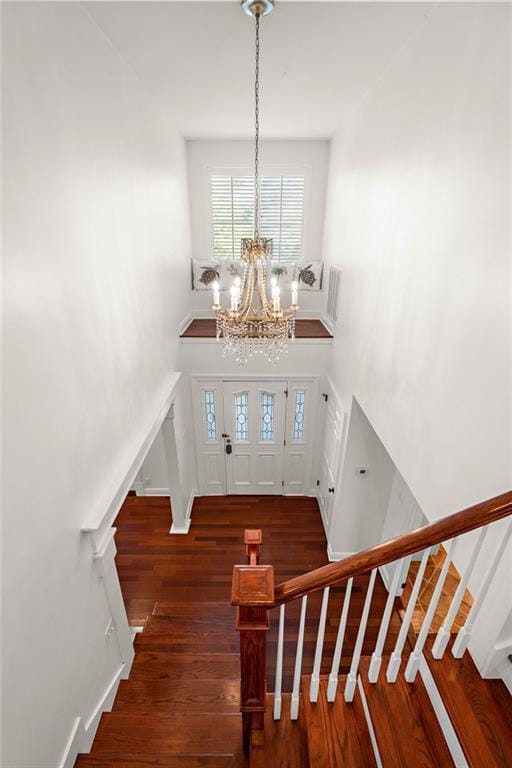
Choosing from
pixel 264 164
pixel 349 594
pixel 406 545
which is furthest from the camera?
pixel 264 164

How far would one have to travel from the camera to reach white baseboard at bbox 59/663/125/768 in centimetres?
196

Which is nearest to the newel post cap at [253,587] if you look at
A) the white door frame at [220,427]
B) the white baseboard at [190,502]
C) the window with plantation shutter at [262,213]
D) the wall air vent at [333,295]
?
the wall air vent at [333,295]

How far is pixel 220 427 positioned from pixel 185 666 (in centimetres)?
296

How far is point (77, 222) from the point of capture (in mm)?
2014

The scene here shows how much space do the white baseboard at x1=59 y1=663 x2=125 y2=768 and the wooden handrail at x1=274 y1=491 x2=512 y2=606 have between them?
5.20ft

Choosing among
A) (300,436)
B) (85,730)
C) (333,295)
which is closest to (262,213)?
(333,295)

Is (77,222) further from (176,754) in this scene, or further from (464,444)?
(176,754)

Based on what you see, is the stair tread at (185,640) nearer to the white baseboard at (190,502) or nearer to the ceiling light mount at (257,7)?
the white baseboard at (190,502)

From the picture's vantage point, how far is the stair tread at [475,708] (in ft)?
4.74

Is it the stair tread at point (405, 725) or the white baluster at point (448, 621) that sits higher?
the white baluster at point (448, 621)

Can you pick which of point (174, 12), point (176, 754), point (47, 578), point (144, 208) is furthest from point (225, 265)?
point (176, 754)

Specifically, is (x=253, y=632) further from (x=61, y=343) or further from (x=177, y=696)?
(x=177, y=696)

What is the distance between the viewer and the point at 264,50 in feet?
8.50

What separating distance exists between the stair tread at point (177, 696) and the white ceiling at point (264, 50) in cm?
466
